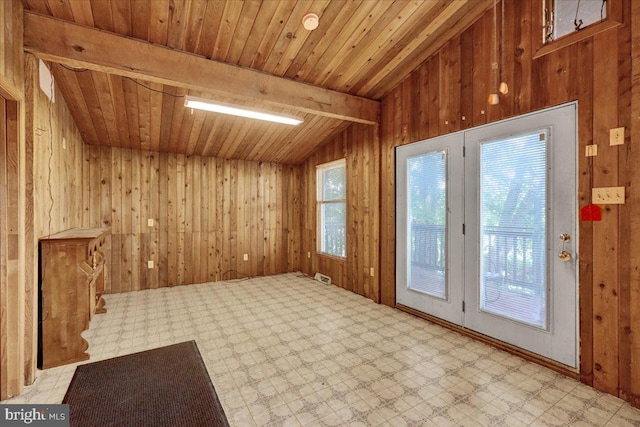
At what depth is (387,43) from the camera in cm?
296

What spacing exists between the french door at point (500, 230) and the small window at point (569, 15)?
0.62 metres

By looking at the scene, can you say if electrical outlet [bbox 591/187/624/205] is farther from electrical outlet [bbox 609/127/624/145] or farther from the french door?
electrical outlet [bbox 609/127/624/145]

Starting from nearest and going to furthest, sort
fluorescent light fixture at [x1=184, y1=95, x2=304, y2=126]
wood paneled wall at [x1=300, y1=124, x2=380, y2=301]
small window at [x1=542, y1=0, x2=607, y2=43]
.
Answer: small window at [x1=542, y1=0, x2=607, y2=43] → fluorescent light fixture at [x1=184, y1=95, x2=304, y2=126] → wood paneled wall at [x1=300, y1=124, x2=380, y2=301]

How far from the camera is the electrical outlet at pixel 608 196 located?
200cm

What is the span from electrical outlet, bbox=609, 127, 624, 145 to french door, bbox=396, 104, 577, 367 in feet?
0.70

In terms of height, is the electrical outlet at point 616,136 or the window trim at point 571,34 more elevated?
the window trim at point 571,34

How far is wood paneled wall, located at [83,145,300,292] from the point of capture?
14.8 feet

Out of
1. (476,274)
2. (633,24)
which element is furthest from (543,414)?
(633,24)

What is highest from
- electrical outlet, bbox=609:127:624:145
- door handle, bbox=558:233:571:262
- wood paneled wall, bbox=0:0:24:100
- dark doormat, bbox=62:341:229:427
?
wood paneled wall, bbox=0:0:24:100

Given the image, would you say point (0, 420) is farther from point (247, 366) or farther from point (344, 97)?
point (344, 97)

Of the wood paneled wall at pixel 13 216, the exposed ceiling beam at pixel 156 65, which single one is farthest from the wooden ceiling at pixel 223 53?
the wood paneled wall at pixel 13 216

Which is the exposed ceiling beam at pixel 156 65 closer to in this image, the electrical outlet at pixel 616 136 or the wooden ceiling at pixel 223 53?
the wooden ceiling at pixel 223 53

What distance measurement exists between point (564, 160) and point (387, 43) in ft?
6.50

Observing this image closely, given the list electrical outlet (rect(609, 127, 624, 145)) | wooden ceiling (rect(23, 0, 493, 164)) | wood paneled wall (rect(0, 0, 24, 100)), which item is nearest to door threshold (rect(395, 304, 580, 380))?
electrical outlet (rect(609, 127, 624, 145))
